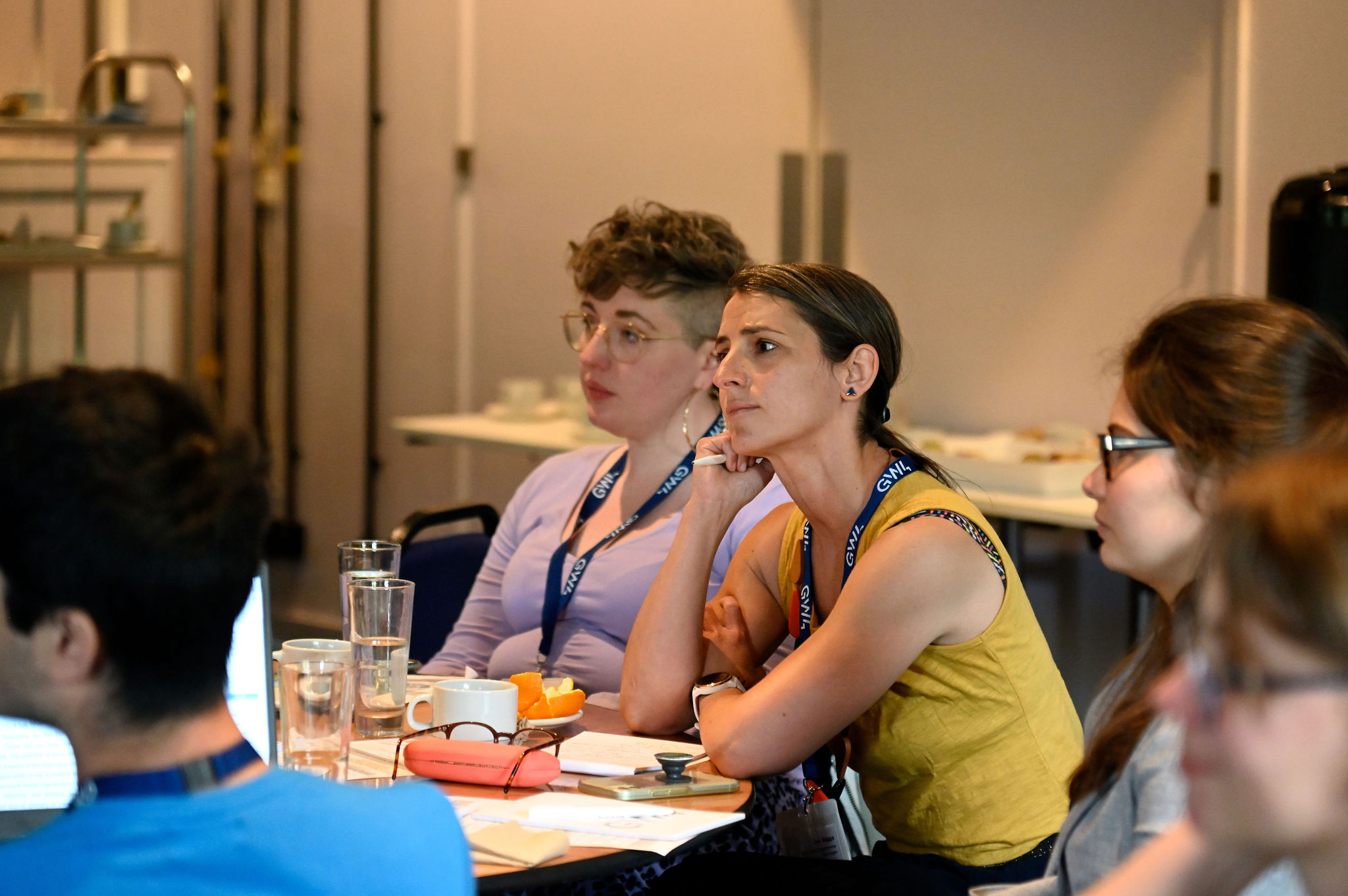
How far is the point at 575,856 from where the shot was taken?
1.43m

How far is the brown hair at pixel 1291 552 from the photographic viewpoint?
0.71m

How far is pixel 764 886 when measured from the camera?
70.4 inches

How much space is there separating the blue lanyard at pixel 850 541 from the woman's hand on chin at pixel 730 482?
0.39 feet

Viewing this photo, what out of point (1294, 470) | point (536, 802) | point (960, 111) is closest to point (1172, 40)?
point (960, 111)

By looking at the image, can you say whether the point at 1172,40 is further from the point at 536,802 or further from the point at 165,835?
the point at 165,835

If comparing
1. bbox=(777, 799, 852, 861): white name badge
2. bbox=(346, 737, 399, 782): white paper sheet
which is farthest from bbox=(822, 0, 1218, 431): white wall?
bbox=(346, 737, 399, 782): white paper sheet

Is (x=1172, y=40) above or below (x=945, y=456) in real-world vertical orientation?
above

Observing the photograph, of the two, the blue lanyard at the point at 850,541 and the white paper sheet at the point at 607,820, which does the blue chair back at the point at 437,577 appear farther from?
the white paper sheet at the point at 607,820

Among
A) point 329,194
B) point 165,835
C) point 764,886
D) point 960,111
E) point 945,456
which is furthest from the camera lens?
point 329,194

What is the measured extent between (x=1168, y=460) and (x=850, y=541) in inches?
25.1

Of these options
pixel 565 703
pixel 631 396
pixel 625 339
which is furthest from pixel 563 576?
pixel 565 703

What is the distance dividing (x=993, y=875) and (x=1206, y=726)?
1195mm

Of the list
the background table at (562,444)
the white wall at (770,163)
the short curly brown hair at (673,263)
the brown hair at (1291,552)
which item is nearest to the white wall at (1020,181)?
the white wall at (770,163)

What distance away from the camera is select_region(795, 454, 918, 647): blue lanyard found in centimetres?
198
